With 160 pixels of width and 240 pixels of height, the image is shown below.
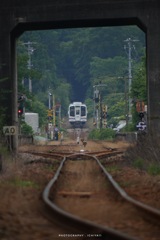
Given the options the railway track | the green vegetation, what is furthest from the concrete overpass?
the green vegetation

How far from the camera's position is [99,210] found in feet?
36.2

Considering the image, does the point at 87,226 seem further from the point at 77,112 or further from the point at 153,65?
the point at 77,112

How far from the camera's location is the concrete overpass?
2994cm

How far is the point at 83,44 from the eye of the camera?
590 ft

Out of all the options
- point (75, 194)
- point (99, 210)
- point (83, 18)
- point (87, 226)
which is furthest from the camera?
point (83, 18)

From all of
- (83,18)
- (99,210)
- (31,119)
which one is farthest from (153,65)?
(31,119)

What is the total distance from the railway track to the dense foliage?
372ft

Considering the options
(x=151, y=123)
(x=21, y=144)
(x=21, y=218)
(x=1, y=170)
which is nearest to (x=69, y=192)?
(x=21, y=218)

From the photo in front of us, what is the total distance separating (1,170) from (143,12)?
12.5 metres

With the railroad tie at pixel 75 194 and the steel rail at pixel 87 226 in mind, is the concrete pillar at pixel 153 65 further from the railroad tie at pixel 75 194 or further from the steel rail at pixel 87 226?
the steel rail at pixel 87 226

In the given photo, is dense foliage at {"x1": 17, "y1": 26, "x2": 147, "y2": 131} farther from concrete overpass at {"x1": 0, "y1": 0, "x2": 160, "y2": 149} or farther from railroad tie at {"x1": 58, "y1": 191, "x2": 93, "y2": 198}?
railroad tie at {"x1": 58, "y1": 191, "x2": 93, "y2": 198}

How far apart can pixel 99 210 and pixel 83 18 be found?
1984cm

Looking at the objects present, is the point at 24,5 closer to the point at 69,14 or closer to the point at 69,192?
the point at 69,14

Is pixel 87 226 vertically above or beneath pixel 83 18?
beneath
